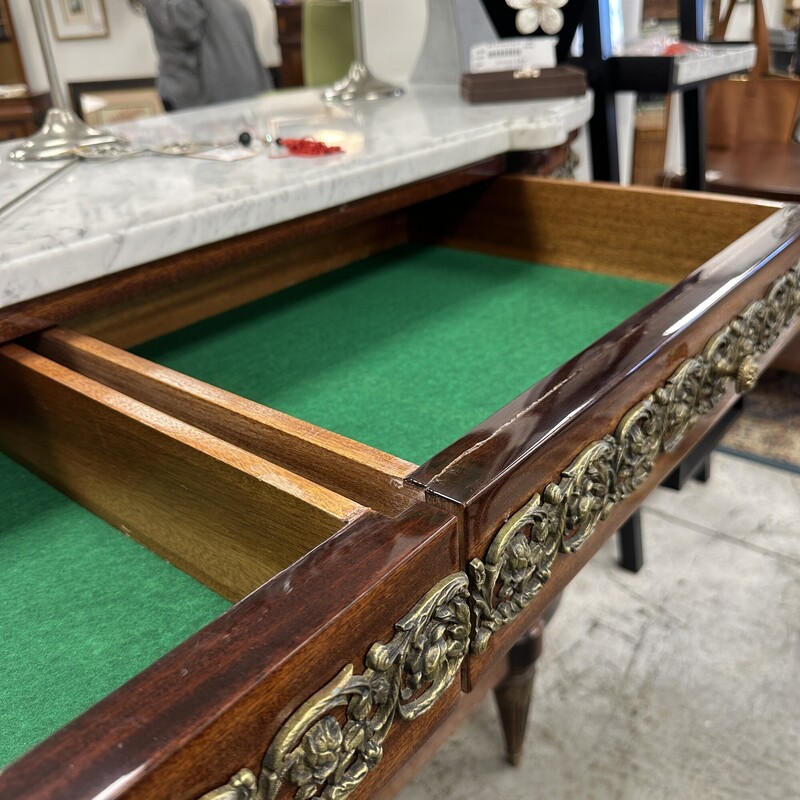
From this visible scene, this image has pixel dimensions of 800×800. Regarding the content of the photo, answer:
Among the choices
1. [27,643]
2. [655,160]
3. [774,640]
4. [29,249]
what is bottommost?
[774,640]

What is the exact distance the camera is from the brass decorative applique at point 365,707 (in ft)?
1.04

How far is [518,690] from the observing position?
98cm

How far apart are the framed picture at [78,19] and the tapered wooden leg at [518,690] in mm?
3881

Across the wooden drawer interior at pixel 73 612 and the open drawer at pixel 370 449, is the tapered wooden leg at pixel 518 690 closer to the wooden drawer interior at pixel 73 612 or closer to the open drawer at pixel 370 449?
the open drawer at pixel 370 449

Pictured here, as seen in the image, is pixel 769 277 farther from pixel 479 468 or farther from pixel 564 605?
pixel 564 605

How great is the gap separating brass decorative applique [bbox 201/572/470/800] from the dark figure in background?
218 centimetres

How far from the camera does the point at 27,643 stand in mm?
452

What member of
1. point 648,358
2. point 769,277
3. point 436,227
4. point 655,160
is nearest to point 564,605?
point 436,227

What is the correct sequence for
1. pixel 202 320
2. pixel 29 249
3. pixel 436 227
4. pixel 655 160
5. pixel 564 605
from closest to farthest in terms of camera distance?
pixel 29 249, pixel 202 320, pixel 436 227, pixel 564 605, pixel 655 160

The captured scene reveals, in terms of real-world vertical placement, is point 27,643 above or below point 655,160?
above

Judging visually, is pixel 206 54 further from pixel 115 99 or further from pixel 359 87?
pixel 115 99

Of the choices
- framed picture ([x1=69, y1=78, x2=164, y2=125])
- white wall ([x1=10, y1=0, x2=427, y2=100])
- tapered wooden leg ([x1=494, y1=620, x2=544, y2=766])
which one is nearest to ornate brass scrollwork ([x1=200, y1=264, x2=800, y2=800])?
tapered wooden leg ([x1=494, y1=620, x2=544, y2=766])

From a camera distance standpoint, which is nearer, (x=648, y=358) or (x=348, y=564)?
(x=348, y=564)

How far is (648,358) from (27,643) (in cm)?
42
